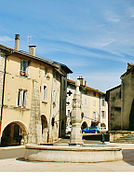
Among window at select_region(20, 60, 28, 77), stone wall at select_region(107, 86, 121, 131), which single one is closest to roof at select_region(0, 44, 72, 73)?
window at select_region(20, 60, 28, 77)

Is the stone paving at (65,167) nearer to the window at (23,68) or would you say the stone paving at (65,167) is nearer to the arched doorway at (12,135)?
the window at (23,68)

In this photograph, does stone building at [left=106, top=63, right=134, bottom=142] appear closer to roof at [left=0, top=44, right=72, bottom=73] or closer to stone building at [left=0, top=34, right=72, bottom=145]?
stone building at [left=0, top=34, right=72, bottom=145]

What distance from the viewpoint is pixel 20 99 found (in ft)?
85.3

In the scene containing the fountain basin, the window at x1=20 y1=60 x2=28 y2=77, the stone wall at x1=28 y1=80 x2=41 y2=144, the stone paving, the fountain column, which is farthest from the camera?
the window at x1=20 y1=60 x2=28 y2=77

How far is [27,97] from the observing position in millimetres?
26797

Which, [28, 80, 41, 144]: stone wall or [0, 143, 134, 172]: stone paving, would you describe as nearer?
[0, 143, 134, 172]: stone paving

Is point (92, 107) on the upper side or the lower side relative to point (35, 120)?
upper

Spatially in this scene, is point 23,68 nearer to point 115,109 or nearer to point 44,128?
point 44,128

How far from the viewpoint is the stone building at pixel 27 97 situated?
24.4 m

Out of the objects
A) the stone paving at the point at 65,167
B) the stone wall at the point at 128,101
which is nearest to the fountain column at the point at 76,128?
the stone paving at the point at 65,167

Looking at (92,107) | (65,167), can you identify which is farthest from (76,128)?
(92,107)

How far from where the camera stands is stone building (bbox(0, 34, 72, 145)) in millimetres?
24406

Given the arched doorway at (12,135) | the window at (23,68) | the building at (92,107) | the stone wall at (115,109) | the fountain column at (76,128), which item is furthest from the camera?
the building at (92,107)

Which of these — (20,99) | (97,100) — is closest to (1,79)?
(20,99)
